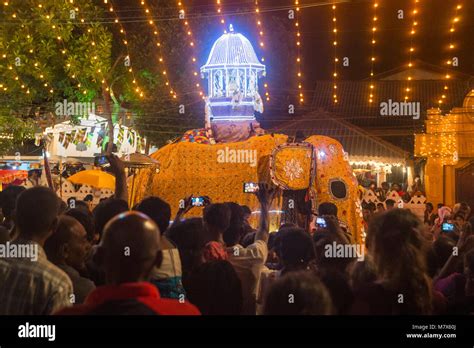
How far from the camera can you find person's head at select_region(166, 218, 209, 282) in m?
5.88

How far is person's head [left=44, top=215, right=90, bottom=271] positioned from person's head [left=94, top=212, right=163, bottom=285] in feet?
5.92

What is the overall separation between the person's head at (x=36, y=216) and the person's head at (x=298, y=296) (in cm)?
165

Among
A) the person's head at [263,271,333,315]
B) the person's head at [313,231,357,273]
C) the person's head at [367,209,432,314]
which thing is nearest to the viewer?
the person's head at [263,271,333,315]

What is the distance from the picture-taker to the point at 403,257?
4688mm

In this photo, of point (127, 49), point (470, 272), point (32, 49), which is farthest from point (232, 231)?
point (127, 49)

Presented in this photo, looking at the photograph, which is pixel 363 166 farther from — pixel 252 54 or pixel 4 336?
pixel 4 336

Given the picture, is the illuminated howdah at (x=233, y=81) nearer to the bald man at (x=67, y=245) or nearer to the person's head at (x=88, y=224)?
the person's head at (x=88, y=224)

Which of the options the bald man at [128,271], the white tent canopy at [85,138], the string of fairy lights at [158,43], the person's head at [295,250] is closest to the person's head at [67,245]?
the person's head at [295,250]

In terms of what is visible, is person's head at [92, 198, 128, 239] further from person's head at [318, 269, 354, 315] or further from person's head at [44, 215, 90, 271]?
person's head at [318, 269, 354, 315]

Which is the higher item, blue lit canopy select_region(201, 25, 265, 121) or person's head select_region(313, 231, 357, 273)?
blue lit canopy select_region(201, 25, 265, 121)

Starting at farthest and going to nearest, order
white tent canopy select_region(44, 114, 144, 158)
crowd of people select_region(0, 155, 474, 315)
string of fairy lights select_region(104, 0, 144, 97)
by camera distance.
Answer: white tent canopy select_region(44, 114, 144, 158)
string of fairy lights select_region(104, 0, 144, 97)
crowd of people select_region(0, 155, 474, 315)

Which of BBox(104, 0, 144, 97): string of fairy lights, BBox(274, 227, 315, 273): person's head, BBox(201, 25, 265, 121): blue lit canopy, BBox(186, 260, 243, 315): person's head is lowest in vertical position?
BBox(186, 260, 243, 315): person's head

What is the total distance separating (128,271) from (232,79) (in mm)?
13970

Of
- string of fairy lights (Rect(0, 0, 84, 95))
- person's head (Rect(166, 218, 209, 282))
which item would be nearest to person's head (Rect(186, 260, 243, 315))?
person's head (Rect(166, 218, 209, 282))
